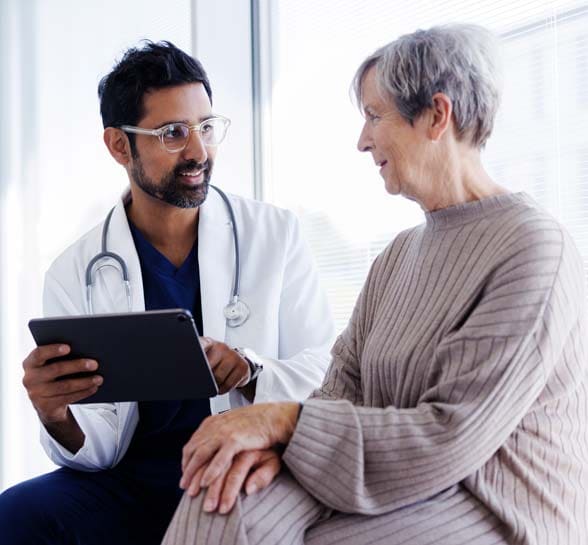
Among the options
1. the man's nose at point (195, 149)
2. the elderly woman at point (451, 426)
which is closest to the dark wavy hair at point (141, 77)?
the man's nose at point (195, 149)

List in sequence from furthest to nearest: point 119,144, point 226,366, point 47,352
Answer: point 119,144
point 226,366
point 47,352

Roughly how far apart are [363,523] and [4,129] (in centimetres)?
209

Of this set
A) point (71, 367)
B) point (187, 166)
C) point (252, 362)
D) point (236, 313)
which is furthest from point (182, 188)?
point (71, 367)

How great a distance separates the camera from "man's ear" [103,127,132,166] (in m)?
1.83

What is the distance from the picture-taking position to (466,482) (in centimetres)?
105

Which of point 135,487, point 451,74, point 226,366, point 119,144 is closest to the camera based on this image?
point 451,74

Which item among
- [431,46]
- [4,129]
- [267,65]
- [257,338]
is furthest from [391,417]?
[4,129]

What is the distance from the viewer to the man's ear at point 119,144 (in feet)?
5.99

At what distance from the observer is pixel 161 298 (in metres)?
1.70

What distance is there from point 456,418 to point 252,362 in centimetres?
60

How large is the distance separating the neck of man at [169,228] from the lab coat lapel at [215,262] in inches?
1.6

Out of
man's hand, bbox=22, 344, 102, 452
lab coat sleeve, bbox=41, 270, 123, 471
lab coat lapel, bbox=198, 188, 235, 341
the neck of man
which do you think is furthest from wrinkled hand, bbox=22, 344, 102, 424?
the neck of man

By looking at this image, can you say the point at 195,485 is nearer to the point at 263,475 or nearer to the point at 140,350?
the point at 263,475

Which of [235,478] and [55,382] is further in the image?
[55,382]
